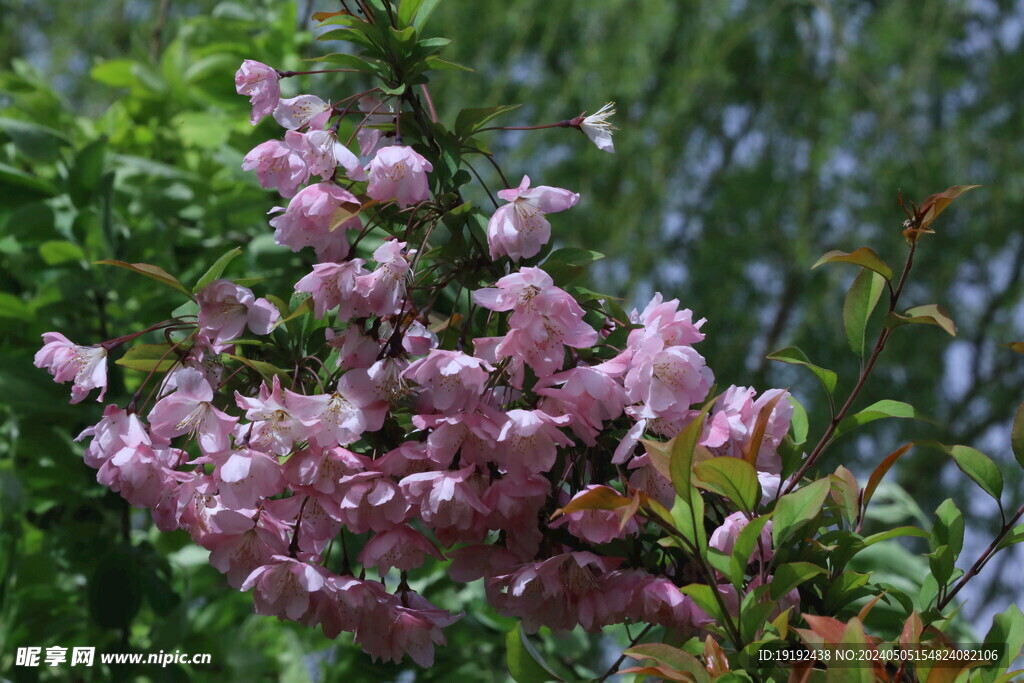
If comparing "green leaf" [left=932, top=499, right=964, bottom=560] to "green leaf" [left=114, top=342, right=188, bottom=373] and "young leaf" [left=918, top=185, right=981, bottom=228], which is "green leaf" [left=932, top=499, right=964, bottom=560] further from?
"green leaf" [left=114, top=342, right=188, bottom=373]

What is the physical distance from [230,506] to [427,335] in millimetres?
162

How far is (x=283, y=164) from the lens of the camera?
0.65m

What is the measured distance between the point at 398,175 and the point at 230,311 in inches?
5.9

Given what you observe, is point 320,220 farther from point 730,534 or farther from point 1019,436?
point 1019,436

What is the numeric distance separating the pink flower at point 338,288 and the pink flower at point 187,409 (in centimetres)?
9

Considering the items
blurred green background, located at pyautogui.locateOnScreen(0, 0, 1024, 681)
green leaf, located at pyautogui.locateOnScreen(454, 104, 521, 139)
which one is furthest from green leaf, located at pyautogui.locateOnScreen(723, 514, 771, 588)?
blurred green background, located at pyautogui.locateOnScreen(0, 0, 1024, 681)

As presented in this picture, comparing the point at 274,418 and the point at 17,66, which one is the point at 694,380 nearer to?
the point at 274,418

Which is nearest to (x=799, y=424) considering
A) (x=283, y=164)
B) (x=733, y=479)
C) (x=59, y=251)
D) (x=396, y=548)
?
(x=733, y=479)

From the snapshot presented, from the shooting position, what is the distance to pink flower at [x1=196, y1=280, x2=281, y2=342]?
638mm

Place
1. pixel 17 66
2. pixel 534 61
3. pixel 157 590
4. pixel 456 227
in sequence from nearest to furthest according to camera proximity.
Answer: pixel 456 227 < pixel 157 590 < pixel 17 66 < pixel 534 61

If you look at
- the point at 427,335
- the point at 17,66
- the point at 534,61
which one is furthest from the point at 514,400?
the point at 534,61

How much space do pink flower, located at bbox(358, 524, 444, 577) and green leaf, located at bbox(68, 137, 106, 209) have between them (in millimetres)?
708

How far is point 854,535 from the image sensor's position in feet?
1.90

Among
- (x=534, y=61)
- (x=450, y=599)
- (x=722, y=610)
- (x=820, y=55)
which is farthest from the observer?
(x=820, y=55)
